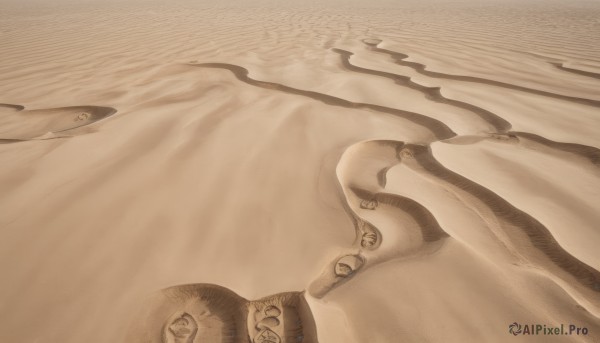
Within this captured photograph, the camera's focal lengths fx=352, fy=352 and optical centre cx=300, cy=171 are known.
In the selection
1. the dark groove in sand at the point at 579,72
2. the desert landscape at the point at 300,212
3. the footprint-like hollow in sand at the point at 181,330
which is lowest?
the dark groove in sand at the point at 579,72

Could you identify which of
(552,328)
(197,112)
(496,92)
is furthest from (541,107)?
(197,112)

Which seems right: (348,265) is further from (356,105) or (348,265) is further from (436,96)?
(436,96)

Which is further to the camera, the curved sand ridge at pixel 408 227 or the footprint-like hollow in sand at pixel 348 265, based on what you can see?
the footprint-like hollow in sand at pixel 348 265

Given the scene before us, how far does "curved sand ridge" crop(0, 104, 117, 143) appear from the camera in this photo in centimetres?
181

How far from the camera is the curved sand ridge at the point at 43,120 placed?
1.81m

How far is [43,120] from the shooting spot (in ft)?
6.75

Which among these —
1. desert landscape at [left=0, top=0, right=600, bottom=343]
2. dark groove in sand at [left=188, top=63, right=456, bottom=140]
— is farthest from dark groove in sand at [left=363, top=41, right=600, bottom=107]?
dark groove in sand at [left=188, top=63, right=456, bottom=140]

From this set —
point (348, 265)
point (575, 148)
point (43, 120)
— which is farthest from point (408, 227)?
point (43, 120)

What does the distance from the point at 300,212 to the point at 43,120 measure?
5.83 feet

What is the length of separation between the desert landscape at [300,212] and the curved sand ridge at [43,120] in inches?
0.7

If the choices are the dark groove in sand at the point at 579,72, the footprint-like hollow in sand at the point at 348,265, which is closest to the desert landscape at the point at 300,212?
the footprint-like hollow in sand at the point at 348,265

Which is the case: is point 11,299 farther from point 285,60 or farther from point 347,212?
point 285,60

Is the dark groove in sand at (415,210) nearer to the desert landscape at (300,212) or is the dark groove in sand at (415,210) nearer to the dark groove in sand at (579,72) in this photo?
the desert landscape at (300,212)

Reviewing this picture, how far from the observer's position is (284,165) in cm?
148
